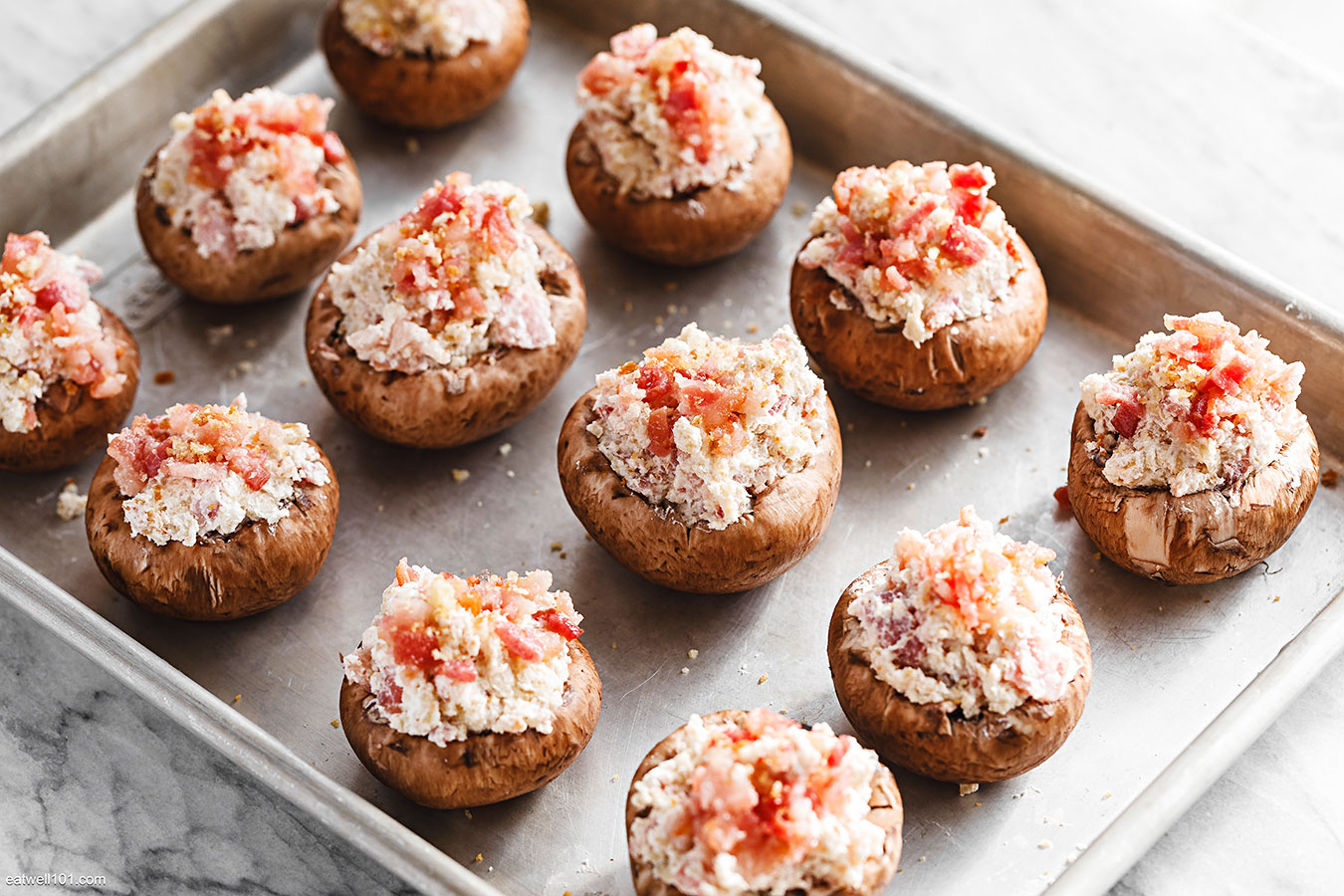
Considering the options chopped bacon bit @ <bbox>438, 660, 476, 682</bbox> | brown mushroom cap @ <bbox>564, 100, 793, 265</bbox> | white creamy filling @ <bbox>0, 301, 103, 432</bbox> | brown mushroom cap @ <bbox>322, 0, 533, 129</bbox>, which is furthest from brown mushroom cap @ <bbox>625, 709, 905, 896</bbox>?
brown mushroom cap @ <bbox>322, 0, 533, 129</bbox>

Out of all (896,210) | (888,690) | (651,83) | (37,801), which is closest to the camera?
(888,690)

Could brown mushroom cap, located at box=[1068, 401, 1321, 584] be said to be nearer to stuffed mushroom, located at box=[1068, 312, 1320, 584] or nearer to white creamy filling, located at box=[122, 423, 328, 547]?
stuffed mushroom, located at box=[1068, 312, 1320, 584]

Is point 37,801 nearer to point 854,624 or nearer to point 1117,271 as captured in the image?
point 854,624

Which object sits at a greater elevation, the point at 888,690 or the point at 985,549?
the point at 985,549

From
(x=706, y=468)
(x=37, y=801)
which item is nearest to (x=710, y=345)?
(x=706, y=468)

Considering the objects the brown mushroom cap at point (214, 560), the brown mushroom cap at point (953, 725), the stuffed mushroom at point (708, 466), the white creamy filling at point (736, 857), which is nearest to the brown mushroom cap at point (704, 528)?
the stuffed mushroom at point (708, 466)

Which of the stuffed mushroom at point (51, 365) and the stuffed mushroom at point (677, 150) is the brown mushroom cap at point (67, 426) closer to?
the stuffed mushroom at point (51, 365)

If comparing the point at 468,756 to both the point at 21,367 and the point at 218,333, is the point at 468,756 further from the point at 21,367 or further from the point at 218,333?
the point at 218,333
